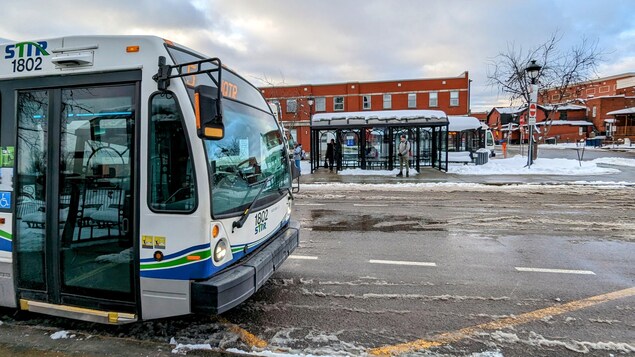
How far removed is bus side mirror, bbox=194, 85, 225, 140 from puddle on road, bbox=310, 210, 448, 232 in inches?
202

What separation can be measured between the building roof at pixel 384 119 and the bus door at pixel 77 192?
56.8 feet

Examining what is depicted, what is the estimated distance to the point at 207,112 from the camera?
9.51 ft

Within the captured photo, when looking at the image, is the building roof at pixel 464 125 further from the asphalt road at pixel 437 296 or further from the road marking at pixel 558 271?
the road marking at pixel 558 271

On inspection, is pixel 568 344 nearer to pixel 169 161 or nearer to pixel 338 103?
pixel 169 161

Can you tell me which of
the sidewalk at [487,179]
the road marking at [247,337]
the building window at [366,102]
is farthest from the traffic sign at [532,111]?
the building window at [366,102]

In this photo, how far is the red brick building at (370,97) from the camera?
43.7 meters

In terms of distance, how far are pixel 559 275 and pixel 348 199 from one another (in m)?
7.16

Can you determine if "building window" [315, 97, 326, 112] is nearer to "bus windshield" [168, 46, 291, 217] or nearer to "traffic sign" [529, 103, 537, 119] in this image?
"traffic sign" [529, 103, 537, 119]

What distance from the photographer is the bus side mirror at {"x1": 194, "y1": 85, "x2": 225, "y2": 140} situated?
2.87 metres

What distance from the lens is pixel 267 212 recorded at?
13.5 feet

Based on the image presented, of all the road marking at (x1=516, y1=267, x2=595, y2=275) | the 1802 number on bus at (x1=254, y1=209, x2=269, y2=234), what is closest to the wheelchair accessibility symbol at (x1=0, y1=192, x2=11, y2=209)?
the 1802 number on bus at (x1=254, y1=209, x2=269, y2=234)

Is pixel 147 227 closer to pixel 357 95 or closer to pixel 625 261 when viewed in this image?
pixel 625 261

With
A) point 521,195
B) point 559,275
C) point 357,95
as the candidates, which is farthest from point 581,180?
point 357,95

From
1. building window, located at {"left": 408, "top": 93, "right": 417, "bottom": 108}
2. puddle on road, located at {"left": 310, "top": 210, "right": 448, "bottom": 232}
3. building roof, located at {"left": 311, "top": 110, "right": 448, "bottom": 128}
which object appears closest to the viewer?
puddle on road, located at {"left": 310, "top": 210, "right": 448, "bottom": 232}
